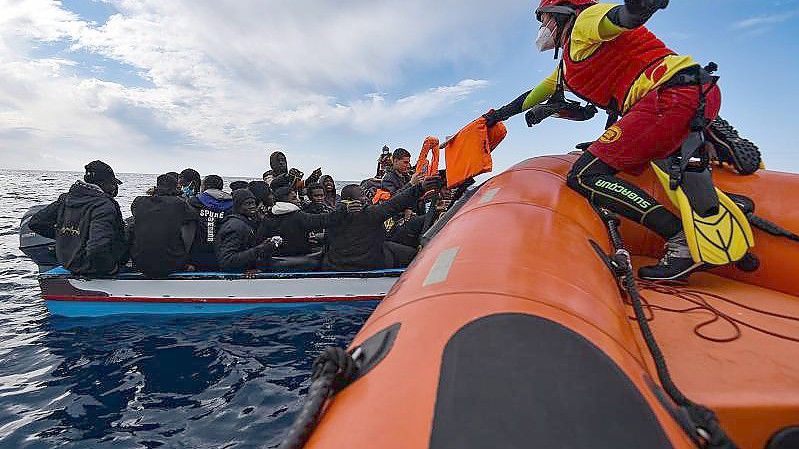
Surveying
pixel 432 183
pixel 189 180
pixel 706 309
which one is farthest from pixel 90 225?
pixel 706 309

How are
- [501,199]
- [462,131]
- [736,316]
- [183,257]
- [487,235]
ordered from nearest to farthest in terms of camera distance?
[487,235] < [736,316] < [501,199] < [462,131] < [183,257]

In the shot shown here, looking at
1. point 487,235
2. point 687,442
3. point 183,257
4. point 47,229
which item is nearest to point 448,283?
→ point 487,235

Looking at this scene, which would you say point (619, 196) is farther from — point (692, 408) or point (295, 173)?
point (295, 173)

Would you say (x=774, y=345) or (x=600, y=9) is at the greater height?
(x=600, y=9)

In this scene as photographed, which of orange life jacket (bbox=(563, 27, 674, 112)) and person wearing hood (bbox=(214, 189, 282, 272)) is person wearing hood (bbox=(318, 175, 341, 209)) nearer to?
person wearing hood (bbox=(214, 189, 282, 272))

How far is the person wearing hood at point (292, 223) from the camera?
263 inches

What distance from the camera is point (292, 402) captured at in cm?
411

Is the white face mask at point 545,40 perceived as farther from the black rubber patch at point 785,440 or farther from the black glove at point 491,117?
the black rubber patch at point 785,440

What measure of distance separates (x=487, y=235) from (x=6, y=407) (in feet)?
14.7

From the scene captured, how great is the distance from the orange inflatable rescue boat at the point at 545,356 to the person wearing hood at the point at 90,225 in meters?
5.57

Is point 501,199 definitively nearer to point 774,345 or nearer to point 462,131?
point 774,345

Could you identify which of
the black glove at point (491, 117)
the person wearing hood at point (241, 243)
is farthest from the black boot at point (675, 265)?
the person wearing hood at point (241, 243)

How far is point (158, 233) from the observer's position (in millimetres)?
6410

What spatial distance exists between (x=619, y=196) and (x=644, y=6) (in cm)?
117
